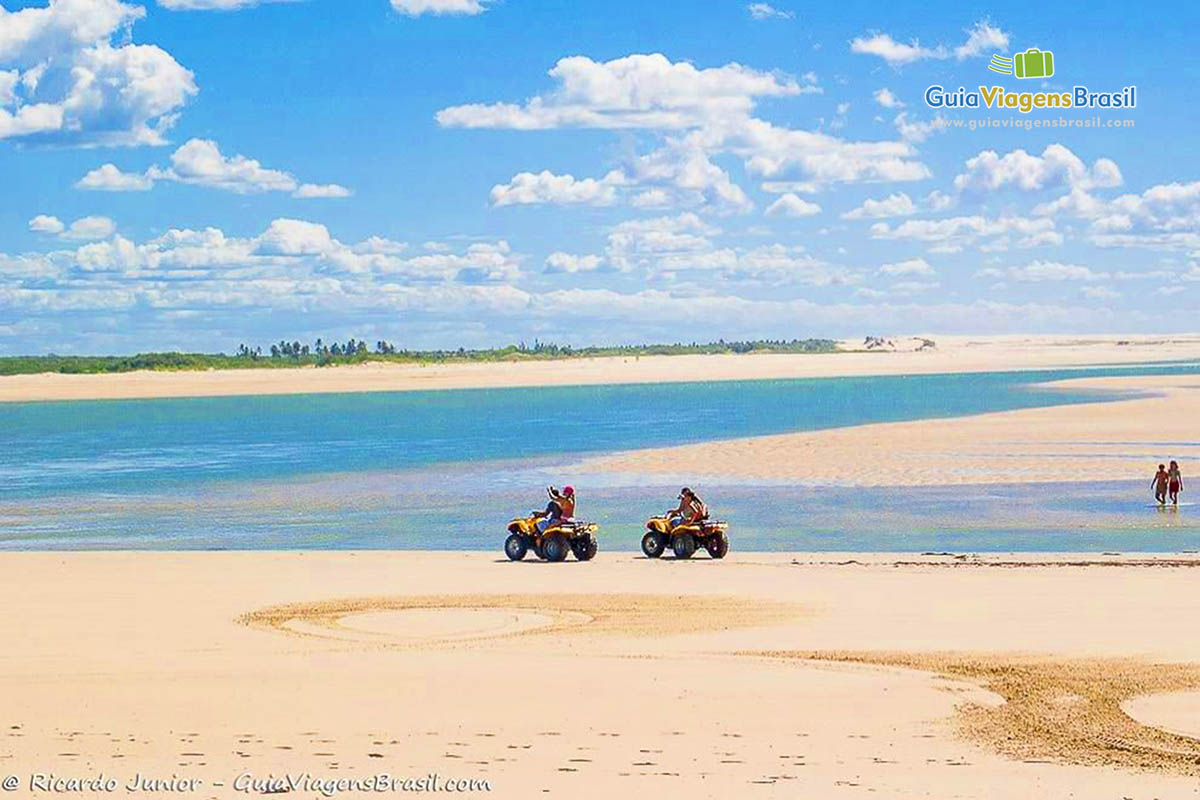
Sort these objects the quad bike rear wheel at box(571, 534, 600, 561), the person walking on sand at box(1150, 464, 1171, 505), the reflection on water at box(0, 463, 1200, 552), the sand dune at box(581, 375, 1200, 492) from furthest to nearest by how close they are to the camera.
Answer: the sand dune at box(581, 375, 1200, 492)
the person walking on sand at box(1150, 464, 1171, 505)
the reflection on water at box(0, 463, 1200, 552)
the quad bike rear wheel at box(571, 534, 600, 561)

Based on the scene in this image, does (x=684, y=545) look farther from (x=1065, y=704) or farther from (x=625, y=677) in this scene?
(x=1065, y=704)

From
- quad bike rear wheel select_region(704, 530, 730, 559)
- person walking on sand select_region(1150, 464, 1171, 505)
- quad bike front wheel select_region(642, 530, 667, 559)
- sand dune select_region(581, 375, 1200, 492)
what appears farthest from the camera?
sand dune select_region(581, 375, 1200, 492)

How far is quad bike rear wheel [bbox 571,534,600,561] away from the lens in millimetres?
24844

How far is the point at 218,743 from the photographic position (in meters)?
11.7

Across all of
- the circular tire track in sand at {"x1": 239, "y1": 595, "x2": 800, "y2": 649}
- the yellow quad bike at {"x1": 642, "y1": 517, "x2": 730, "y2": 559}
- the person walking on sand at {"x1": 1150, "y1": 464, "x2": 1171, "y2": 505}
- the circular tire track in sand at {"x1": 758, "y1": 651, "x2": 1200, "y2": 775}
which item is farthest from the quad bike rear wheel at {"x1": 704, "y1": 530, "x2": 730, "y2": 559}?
the person walking on sand at {"x1": 1150, "y1": 464, "x2": 1171, "y2": 505}

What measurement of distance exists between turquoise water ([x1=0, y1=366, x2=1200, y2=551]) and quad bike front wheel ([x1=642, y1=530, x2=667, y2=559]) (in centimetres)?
251

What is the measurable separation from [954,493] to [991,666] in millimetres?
21778

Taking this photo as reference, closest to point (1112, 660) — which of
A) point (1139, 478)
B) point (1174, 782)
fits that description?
point (1174, 782)

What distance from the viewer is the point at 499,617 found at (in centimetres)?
1867

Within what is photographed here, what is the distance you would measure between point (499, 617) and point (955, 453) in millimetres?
30997

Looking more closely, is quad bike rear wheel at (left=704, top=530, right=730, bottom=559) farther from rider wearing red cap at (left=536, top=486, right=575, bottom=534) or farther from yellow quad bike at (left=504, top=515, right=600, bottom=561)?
rider wearing red cap at (left=536, top=486, right=575, bottom=534)

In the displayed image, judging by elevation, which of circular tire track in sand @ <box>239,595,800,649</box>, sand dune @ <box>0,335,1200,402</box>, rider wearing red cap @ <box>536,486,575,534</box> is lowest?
circular tire track in sand @ <box>239,595,800,649</box>

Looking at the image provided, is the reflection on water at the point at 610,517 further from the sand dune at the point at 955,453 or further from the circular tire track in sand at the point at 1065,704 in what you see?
the circular tire track in sand at the point at 1065,704

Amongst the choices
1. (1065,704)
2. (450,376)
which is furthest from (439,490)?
(450,376)
